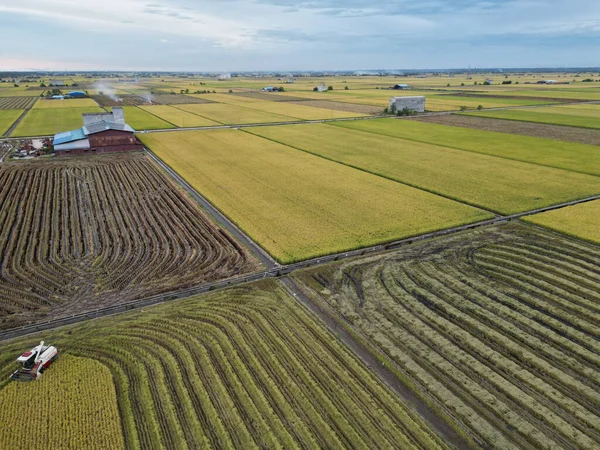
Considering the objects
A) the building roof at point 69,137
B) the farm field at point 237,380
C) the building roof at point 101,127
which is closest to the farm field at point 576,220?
the farm field at point 237,380

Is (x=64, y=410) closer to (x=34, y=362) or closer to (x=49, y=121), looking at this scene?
(x=34, y=362)

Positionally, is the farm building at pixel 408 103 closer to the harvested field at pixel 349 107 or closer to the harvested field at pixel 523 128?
the harvested field at pixel 349 107

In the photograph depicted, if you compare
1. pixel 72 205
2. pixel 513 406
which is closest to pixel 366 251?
pixel 513 406

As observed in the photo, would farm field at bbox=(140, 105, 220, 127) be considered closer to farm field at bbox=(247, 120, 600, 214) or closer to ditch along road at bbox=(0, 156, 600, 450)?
farm field at bbox=(247, 120, 600, 214)

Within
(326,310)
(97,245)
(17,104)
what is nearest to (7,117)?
(17,104)

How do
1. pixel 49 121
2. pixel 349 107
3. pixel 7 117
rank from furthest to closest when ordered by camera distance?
pixel 349 107 → pixel 7 117 → pixel 49 121

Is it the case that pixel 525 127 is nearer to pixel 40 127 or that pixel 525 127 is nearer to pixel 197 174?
pixel 197 174
